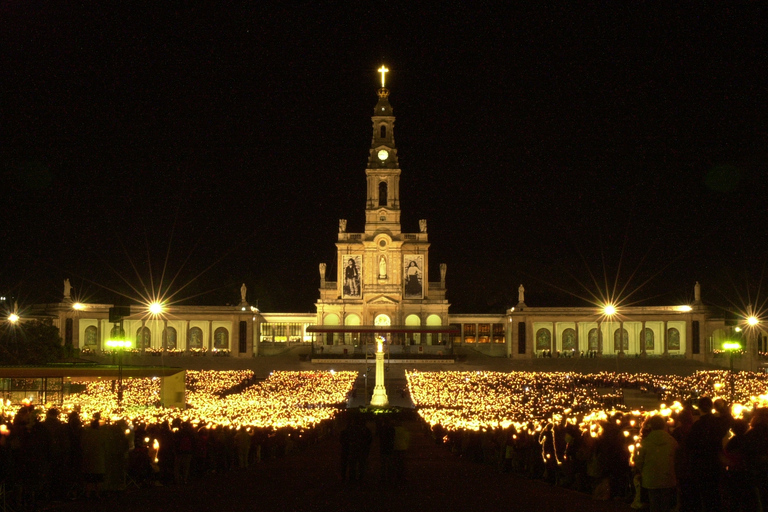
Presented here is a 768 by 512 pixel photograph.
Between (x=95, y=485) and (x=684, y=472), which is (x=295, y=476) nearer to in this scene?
(x=95, y=485)

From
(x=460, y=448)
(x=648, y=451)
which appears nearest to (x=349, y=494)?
(x=648, y=451)

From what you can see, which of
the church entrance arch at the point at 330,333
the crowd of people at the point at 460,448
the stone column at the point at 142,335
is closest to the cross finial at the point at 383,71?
the church entrance arch at the point at 330,333

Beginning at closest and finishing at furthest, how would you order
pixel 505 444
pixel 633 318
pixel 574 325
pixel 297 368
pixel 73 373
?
pixel 505 444 → pixel 73 373 → pixel 297 368 → pixel 633 318 → pixel 574 325

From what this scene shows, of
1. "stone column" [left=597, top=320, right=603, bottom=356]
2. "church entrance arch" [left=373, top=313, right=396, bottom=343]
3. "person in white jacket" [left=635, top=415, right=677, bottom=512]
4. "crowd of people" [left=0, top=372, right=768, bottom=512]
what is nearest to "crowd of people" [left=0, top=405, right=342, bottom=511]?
"crowd of people" [left=0, top=372, right=768, bottom=512]

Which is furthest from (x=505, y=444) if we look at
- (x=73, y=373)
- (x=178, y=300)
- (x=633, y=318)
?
(x=178, y=300)

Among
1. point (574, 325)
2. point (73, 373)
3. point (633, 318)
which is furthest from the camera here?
point (574, 325)

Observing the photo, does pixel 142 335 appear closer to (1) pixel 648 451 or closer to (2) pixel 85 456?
(2) pixel 85 456

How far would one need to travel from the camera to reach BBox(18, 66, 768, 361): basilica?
8362 centimetres

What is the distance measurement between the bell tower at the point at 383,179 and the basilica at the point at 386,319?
0.31 ft

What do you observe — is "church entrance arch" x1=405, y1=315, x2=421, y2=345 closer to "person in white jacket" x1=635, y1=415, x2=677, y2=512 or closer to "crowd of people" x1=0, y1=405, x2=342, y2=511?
"crowd of people" x1=0, y1=405, x2=342, y2=511

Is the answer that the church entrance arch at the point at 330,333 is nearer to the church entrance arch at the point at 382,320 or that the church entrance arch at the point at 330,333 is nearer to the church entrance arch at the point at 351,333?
the church entrance arch at the point at 351,333

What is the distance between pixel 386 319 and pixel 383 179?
13.2 metres

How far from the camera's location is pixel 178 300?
318 ft

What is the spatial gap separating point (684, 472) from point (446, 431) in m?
16.9
